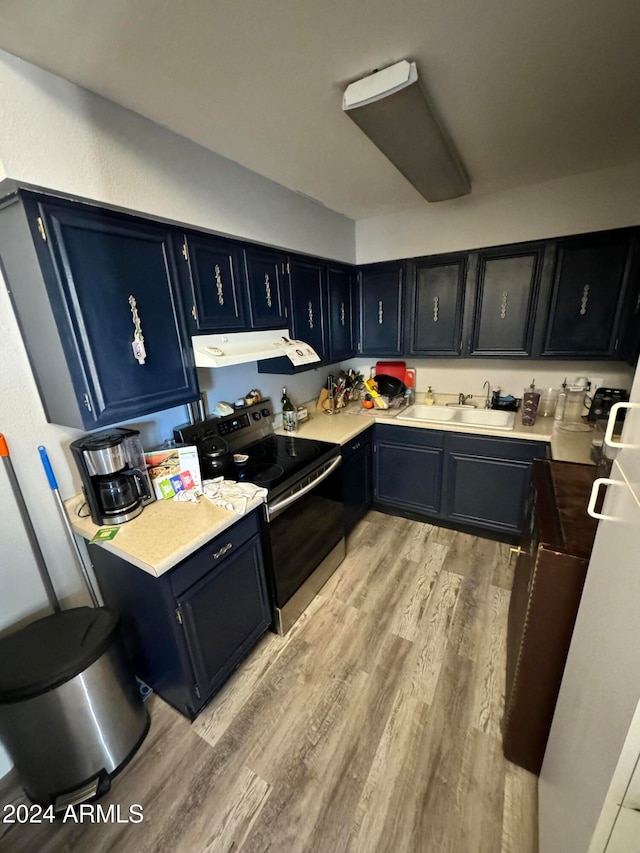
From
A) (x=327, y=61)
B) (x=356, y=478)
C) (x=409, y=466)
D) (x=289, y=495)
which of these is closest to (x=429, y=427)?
(x=409, y=466)

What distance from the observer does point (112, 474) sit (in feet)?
4.53

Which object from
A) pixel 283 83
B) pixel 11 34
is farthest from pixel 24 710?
pixel 283 83

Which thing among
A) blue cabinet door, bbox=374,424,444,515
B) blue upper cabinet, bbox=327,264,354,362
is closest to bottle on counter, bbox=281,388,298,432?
blue upper cabinet, bbox=327,264,354,362

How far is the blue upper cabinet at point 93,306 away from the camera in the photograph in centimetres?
109

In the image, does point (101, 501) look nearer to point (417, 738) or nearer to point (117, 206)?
point (117, 206)

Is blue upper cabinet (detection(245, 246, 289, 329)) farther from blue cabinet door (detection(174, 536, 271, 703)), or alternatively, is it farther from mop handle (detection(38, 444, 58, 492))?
blue cabinet door (detection(174, 536, 271, 703))

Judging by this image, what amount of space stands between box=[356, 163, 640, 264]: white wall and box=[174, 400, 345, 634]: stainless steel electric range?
1.73 metres

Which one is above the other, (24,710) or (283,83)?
(283,83)

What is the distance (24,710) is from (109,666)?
0.24 m

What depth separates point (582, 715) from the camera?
2.58ft

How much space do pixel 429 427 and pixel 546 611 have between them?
1.47 meters

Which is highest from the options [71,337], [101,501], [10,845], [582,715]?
[71,337]

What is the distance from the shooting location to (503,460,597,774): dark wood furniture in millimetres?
1021

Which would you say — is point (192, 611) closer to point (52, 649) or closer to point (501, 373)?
point (52, 649)
